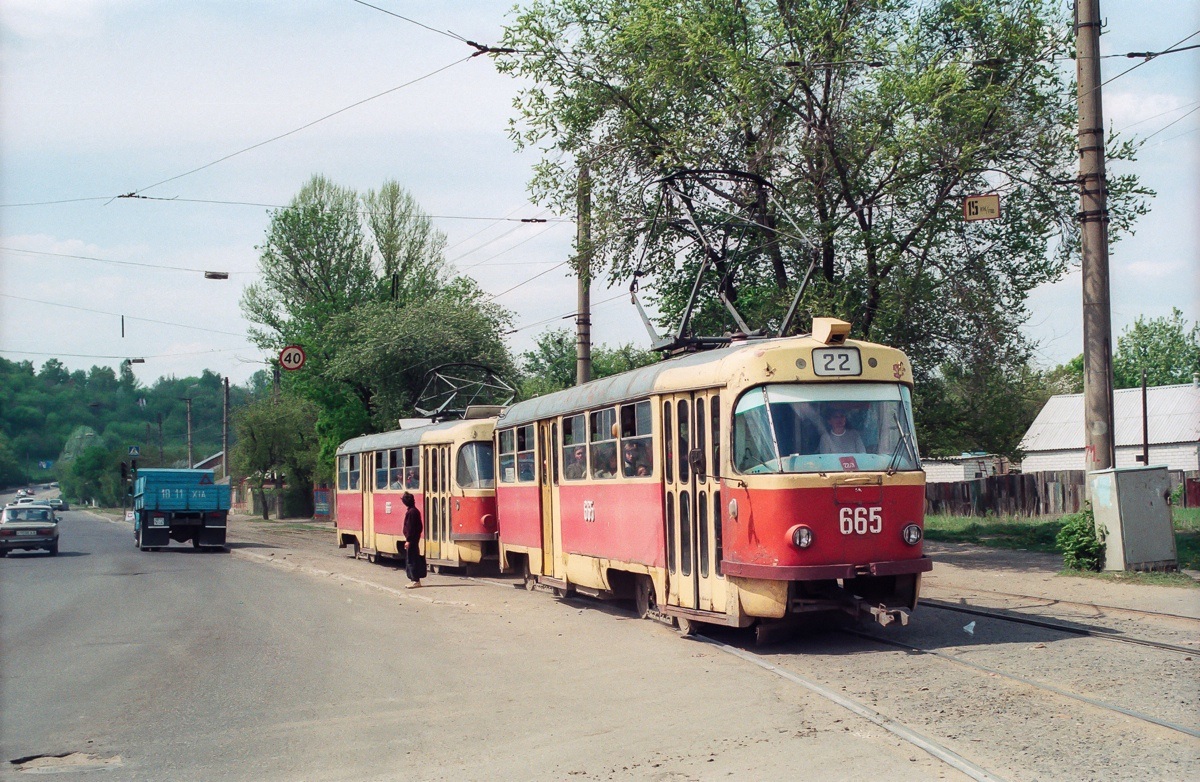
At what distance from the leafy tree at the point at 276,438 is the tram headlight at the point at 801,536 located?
53.1 meters

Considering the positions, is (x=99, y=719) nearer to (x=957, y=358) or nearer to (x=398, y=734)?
(x=398, y=734)

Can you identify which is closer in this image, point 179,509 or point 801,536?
point 801,536

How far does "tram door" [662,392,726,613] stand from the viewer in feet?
36.9

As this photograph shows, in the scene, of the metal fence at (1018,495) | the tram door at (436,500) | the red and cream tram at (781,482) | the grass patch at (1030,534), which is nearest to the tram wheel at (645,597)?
the red and cream tram at (781,482)

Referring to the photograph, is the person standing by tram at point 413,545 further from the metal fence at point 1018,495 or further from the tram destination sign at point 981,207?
the metal fence at point 1018,495

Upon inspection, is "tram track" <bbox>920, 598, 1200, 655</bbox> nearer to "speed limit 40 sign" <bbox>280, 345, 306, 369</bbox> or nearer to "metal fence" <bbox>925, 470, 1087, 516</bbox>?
"metal fence" <bbox>925, 470, 1087, 516</bbox>

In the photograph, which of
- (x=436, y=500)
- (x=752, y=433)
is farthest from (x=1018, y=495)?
(x=752, y=433)

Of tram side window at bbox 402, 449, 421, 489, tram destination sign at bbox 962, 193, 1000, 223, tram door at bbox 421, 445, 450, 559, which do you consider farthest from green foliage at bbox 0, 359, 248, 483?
tram destination sign at bbox 962, 193, 1000, 223

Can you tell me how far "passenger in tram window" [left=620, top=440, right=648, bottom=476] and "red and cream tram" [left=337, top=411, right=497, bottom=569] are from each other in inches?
301

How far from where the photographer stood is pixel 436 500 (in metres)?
22.7

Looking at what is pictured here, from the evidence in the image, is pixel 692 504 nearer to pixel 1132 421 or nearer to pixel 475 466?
pixel 475 466

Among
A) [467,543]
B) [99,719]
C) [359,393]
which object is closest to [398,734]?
[99,719]

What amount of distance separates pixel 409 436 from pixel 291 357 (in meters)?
23.4

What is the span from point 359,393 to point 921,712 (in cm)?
4243
